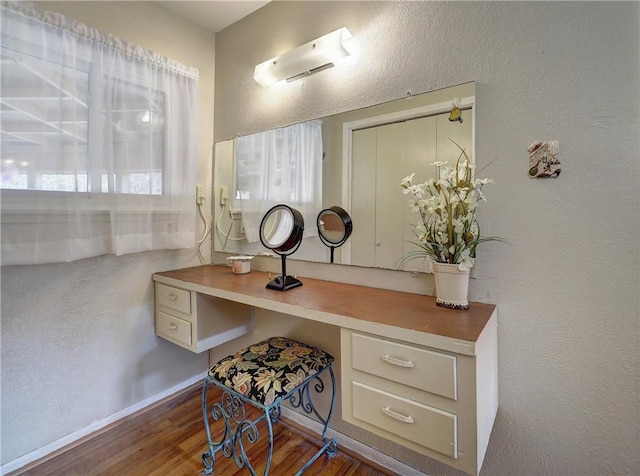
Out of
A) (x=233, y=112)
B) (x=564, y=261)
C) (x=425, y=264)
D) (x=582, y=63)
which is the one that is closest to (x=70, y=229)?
(x=233, y=112)

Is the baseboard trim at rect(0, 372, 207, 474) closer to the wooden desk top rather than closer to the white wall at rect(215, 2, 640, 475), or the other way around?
the wooden desk top

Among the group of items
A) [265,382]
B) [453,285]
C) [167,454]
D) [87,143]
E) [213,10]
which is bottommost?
[167,454]

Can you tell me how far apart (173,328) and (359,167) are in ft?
4.28

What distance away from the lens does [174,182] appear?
1697 millimetres

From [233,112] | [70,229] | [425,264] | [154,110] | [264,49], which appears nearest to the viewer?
[425,264]

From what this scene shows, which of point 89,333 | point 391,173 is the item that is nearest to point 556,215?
point 391,173

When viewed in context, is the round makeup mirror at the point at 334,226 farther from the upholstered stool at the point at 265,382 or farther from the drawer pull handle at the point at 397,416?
the drawer pull handle at the point at 397,416

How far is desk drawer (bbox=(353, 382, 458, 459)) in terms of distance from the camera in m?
0.80

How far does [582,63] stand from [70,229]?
2052 millimetres

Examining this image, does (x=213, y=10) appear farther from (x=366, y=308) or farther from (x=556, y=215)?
(x=556, y=215)

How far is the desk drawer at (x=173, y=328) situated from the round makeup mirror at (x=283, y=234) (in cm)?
56

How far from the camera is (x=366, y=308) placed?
104cm

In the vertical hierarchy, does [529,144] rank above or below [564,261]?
above

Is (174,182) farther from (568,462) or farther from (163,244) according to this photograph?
(568,462)
